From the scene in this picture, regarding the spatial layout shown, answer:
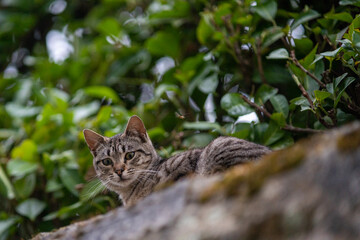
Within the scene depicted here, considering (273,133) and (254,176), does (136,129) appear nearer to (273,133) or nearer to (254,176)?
(273,133)

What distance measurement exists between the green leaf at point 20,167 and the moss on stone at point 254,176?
261 centimetres

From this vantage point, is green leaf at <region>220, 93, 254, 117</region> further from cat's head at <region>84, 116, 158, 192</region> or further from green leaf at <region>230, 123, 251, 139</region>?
cat's head at <region>84, 116, 158, 192</region>

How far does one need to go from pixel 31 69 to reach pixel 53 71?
35.3 inches

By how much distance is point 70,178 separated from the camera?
3.58m

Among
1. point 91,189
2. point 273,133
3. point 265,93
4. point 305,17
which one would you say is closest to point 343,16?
point 305,17

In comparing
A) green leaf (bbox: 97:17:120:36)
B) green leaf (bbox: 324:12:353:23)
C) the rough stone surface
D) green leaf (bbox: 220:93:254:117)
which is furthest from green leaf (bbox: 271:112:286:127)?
green leaf (bbox: 97:17:120:36)

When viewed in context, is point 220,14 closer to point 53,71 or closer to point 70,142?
point 70,142

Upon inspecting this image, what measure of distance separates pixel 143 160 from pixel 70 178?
0.67m

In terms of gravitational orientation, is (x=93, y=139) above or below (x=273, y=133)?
below

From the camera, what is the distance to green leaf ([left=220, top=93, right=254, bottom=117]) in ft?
9.70

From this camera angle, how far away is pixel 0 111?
4.60 m

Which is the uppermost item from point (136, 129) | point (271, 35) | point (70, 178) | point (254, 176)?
point (254, 176)

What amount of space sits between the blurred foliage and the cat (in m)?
0.16

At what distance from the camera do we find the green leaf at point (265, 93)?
3.00 metres
